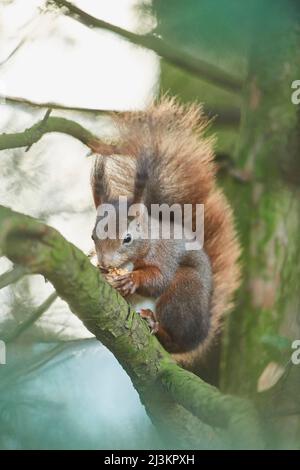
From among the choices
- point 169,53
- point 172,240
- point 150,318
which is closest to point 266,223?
point 172,240

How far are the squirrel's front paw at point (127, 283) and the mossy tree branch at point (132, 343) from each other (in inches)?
6.2

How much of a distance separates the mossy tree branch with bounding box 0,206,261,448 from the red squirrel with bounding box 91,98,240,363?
20 cm

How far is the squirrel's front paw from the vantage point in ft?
5.18

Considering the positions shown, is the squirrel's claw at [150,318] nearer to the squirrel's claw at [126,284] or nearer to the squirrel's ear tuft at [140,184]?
the squirrel's claw at [126,284]

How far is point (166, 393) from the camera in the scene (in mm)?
1492

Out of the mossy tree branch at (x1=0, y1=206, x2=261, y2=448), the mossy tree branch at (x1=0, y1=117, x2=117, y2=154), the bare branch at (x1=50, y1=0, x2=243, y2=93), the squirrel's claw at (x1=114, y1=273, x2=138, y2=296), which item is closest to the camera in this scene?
the mossy tree branch at (x1=0, y1=206, x2=261, y2=448)

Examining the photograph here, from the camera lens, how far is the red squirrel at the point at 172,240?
5.38 ft

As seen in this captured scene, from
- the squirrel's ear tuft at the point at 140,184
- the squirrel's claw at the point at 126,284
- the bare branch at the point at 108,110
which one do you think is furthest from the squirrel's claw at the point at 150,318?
the bare branch at the point at 108,110

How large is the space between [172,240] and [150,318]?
20cm

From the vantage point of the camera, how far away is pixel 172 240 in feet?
5.68

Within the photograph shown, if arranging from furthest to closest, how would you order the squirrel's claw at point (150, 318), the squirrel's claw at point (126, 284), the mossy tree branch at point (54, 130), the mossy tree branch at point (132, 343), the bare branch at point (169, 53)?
the bare branch at point (169, 53) < the squirrel's claw at point (150, 318) < the squirrel's claw at point (126, 284) < the mossy tree branch at point (54, 130) < the mossy tree branch at point (132, 343)

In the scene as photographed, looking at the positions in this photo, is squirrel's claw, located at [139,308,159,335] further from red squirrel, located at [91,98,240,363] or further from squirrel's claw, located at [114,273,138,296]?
squirrel's claw, located at [114,273,138,296]

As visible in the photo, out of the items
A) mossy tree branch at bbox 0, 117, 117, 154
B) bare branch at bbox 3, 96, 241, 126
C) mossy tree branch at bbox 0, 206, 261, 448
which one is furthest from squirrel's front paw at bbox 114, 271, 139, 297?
bare branch at bbox 3, 96, 241, 126
